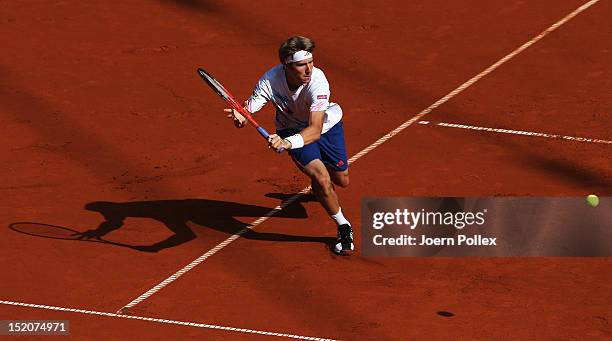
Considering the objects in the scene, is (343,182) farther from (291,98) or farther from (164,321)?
(164,321)

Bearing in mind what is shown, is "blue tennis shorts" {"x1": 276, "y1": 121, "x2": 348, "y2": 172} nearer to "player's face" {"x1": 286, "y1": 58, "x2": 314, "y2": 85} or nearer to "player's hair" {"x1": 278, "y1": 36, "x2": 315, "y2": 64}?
"player's face" {"x1": 286, "y1": 58, "x2": 314, "y2": 85}

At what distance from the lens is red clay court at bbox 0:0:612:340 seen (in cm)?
1288

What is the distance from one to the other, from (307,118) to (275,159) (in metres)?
2.46

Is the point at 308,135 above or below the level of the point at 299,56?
below

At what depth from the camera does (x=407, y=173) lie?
15.9 metres

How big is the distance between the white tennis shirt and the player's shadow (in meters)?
1.14

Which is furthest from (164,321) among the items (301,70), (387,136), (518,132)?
(518,132)

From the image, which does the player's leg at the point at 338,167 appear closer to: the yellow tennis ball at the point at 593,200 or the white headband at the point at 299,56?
the white headband at the point at 299,56

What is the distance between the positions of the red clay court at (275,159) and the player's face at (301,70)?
168 cm

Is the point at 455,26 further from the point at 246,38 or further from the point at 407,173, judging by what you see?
the point at 407,173

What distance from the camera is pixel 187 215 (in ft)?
49.4

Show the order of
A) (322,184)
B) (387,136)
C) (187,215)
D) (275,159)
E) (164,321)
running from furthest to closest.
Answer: (387,136), (275,159), (187,215), (322,184), (164,321)

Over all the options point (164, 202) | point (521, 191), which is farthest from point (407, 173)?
point (164, 202)

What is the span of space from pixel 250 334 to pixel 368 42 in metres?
8.19
